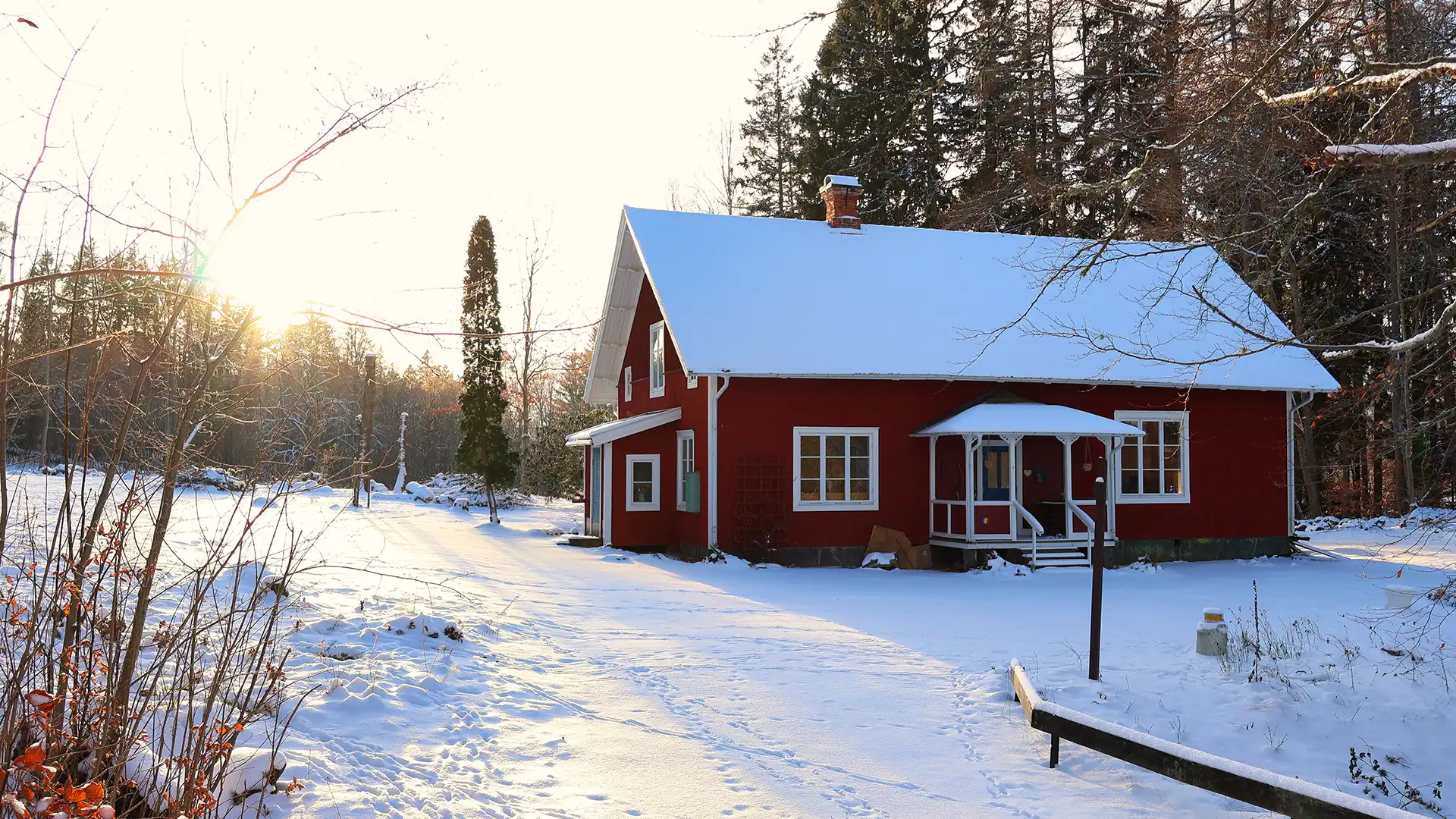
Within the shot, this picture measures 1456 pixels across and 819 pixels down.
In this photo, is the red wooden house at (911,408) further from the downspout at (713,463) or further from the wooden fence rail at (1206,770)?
the wooden fence rail at (1206,770)

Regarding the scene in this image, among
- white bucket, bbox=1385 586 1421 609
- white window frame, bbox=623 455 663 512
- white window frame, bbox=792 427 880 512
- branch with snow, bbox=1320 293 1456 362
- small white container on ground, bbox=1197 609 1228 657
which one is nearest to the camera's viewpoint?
branch with snow, bbox=1320 293 1456 362

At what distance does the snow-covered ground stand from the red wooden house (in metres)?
3.99

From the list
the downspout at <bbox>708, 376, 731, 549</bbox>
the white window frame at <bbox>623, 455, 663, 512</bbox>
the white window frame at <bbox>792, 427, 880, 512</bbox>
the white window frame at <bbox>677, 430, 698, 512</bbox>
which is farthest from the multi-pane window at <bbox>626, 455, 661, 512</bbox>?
the white window frame at <bbox>792, 427, 880, 512</bbox>

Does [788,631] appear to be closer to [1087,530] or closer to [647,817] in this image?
[647,817]

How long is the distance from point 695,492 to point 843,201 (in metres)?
7.56

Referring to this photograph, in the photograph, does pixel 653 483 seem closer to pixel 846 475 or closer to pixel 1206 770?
pixel 846 475

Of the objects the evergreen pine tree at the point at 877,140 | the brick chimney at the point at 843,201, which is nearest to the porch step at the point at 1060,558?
the brick chimney at the point at 843,201

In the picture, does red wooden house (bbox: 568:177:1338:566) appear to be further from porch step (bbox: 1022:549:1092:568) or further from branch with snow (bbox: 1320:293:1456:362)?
branch with snow (bbox: 1320:293:1456:362)

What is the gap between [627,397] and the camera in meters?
22.3

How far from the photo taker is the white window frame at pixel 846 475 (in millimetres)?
17047

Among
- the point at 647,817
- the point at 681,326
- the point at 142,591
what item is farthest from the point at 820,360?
the point at 142,591

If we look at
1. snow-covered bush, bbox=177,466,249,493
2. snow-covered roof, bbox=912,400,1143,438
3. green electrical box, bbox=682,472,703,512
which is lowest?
green electrical box, bbox=682,472,703,512

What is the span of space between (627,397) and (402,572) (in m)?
10.5

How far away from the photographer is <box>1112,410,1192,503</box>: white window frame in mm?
18453
